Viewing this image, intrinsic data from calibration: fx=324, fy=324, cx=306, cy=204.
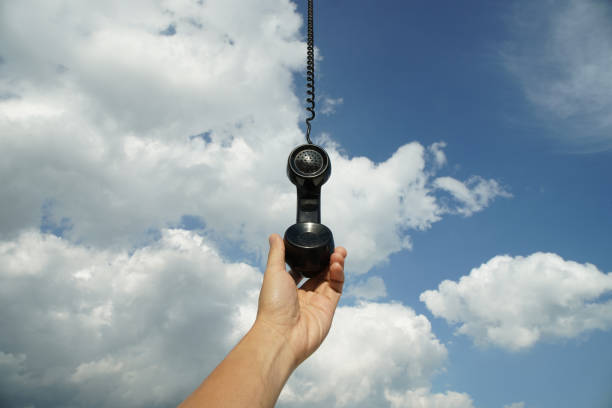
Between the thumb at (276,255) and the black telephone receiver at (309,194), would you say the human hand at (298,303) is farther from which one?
the black telephone receiver at (309,194)

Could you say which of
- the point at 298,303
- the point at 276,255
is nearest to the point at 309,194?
the point at 276,255

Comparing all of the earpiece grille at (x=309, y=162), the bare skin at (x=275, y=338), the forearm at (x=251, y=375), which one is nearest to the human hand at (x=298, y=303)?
the bare skin at (x=275, y=338)

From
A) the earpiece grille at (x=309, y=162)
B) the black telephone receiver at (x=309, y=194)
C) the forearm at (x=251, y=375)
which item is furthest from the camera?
the earpiece grille at (x=309, y=162)

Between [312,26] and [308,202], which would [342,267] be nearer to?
[308,202]

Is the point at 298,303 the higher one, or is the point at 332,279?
the point at 332,279

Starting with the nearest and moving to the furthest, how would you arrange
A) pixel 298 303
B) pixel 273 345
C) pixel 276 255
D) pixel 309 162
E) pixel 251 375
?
1. pixel 251 375
2. pixel 273 345
3. pixel 298 303
4. pixel 276 255
5. pixel 309 162

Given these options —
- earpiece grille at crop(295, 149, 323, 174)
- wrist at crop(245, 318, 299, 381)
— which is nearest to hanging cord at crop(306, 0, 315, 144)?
earpiece grille at crop(295, 149, 323, 174)

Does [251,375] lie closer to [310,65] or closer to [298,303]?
[298,303]

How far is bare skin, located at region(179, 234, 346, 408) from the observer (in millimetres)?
1908

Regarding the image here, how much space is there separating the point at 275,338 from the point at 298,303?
0.51 metres

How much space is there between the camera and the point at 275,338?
2562mm

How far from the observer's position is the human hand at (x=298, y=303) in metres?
2.73

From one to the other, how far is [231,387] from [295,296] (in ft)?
3.89

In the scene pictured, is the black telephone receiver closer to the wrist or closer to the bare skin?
the bare skin
